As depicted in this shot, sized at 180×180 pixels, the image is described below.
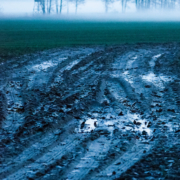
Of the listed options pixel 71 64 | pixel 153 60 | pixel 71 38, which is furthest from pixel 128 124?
pixel 71 38

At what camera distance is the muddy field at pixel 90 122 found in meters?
5.23

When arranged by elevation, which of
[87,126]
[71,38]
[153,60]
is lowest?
[87,126]

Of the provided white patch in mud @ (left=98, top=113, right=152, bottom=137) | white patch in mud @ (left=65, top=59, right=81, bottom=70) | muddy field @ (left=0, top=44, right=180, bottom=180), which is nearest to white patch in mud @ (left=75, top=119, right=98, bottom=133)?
muddy field @ (left=0, top=44, right=180, bottom=180)

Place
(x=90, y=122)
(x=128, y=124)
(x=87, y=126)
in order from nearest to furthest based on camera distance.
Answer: (x=87, y=126)
(x=128, y=124)
(x=90, y=122)

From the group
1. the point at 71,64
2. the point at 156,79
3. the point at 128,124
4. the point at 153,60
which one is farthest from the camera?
the point at 153,60

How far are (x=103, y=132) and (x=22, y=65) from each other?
8908 mm

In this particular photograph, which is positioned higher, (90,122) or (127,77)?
(127,77)

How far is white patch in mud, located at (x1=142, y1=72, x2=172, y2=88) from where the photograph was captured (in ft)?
36.9

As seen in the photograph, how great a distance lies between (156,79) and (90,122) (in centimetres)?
504

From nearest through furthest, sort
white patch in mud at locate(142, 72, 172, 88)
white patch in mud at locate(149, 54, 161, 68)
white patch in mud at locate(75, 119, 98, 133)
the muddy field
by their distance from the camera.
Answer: the muddy field → white patch in mud at locate(75, 119, 98, 133) → white patch in mud at locate(142, 72, 172, 88) → white patch in mud at locate(149, 54, 161, 68)

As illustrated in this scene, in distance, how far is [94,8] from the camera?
388ft

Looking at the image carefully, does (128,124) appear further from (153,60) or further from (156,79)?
(153,60)

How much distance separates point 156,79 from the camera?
11852 mm

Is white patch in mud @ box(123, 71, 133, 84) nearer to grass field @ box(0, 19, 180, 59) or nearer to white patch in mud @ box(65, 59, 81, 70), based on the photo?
white patch in mud @ box(65, 59, 81, 70)
